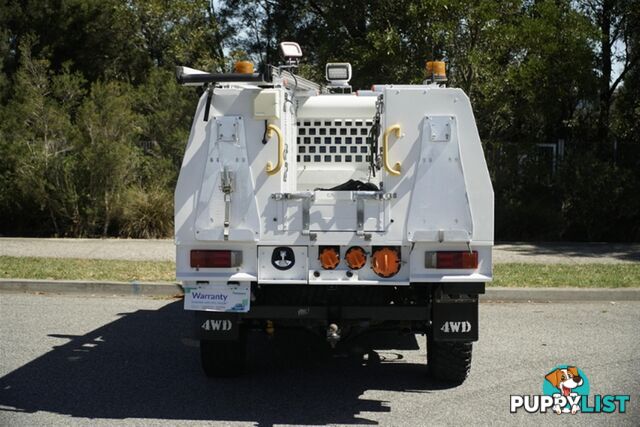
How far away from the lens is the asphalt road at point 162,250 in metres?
12.8

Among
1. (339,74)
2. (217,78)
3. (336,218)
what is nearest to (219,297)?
(336,218)

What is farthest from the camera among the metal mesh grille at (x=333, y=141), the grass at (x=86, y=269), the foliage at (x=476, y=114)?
the foliage at (x=476, y=114)

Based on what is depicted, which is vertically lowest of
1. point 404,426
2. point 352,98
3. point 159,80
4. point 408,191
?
point 404,426

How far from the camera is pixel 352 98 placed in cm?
700

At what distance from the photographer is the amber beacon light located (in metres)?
5.50

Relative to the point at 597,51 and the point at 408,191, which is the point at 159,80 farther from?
Answer: the point at 408,191

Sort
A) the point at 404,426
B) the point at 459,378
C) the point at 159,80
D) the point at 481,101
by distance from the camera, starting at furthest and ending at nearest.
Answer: the point at 159,80 < the point at 481,101 < the point at 459,378 < the point at 404,426

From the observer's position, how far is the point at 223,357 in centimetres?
630

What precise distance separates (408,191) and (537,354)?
2766mm

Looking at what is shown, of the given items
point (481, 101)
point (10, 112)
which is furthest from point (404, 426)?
point (10, 112)

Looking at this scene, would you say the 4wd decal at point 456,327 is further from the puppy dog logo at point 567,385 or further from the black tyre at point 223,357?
the black tyre at point 223,357

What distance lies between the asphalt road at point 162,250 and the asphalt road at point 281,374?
138 inches

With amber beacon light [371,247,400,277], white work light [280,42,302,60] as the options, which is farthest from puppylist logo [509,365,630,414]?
white work light [280,42,302,60]

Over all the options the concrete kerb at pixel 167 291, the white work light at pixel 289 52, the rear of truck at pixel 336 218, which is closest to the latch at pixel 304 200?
the rear of truck at pixel 336 218
